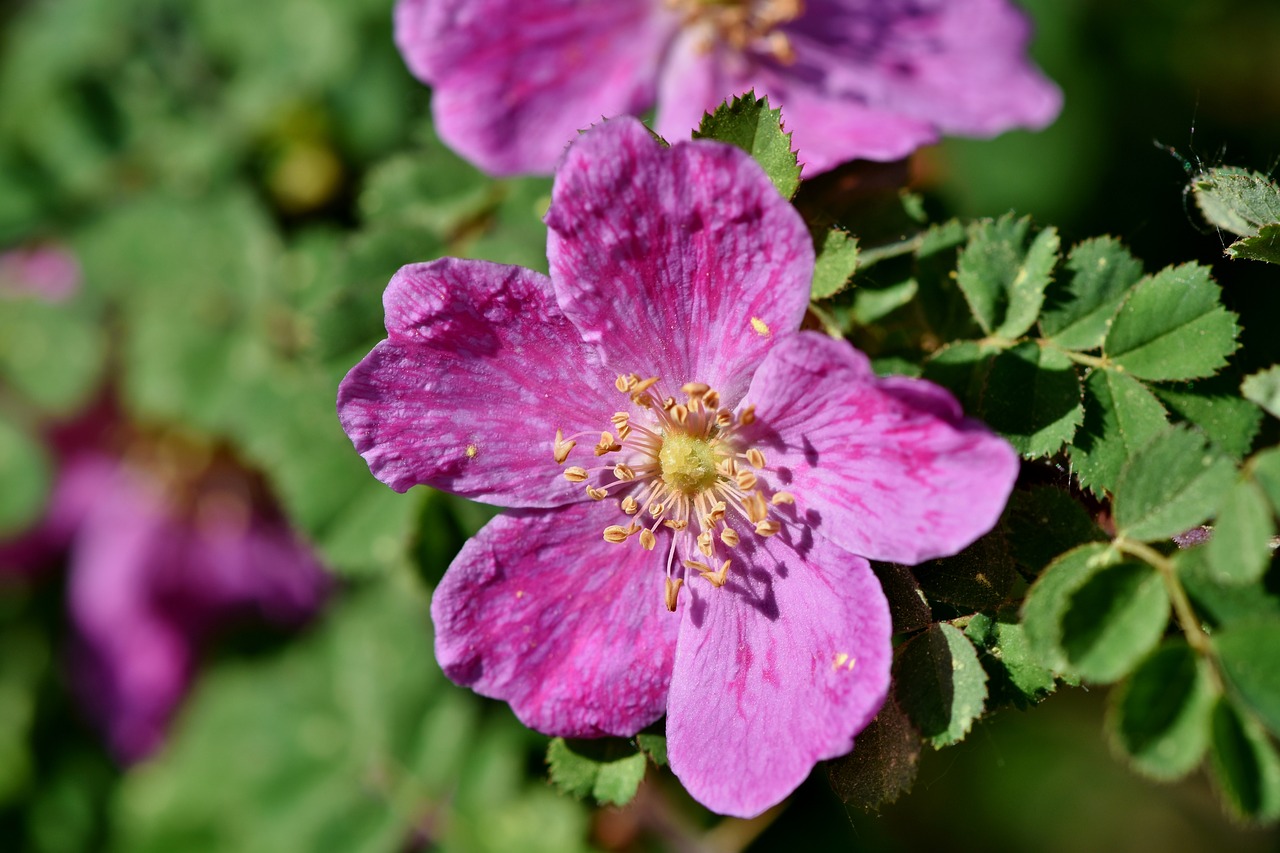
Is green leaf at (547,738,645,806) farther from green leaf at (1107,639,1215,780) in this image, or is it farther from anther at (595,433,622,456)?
green leaf at (1107,639,1215,780)

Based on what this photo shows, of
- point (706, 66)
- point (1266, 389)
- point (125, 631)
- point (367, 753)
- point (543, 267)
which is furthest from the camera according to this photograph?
point (125, 631)

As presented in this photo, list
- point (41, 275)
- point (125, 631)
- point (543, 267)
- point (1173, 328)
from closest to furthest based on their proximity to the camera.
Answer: point (1173, 328) → point (543, 267) → point (41, 275) → point (125, 631)

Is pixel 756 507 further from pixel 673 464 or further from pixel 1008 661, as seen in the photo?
pixel 1008 661

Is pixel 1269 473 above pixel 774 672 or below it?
above

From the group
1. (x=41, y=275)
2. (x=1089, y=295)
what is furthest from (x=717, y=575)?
(x=41, y=275)

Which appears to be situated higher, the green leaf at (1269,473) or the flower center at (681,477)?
the green leaf at (1269,473)

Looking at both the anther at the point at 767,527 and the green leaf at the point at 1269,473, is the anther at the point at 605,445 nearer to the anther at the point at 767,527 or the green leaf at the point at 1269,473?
the anther at the point at 767,527

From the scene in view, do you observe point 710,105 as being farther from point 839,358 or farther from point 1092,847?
point 1092,847

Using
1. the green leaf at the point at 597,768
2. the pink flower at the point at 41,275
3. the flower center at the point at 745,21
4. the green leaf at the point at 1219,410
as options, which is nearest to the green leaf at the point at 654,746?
the green leaf at the point at 597,768
